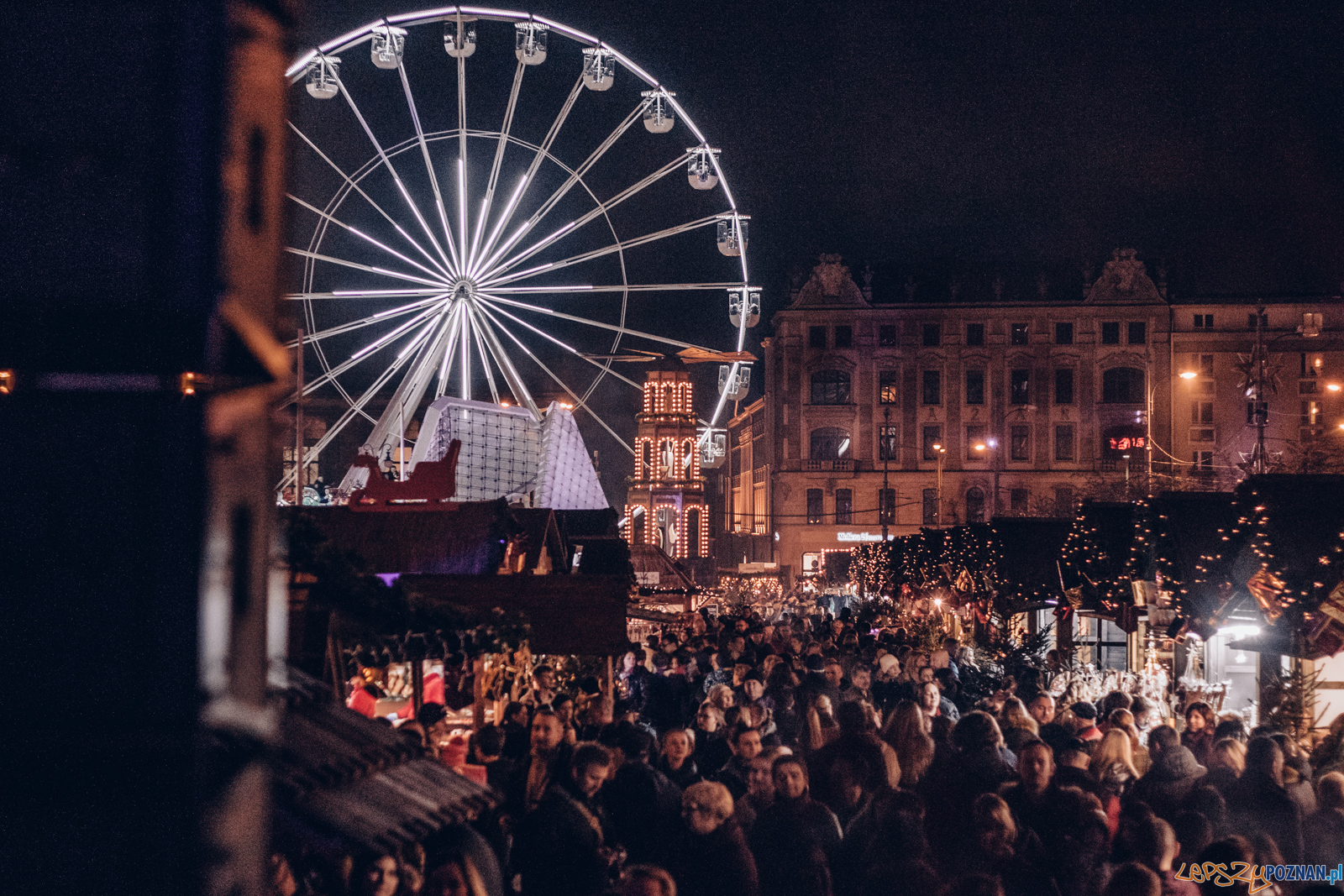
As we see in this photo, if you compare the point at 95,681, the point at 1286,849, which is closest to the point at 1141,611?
the point at 1286,849

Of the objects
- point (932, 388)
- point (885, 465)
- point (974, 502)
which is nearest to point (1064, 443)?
point (974, 502)

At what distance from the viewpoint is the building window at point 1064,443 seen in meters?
70.4

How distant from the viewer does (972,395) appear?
232 ft

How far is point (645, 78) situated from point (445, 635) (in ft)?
63.9

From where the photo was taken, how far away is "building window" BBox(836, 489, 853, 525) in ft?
228

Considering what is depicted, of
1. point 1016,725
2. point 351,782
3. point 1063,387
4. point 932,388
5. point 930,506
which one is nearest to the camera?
point 351,782

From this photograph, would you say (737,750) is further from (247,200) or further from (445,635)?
(247,200)

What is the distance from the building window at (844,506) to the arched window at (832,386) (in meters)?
5.71

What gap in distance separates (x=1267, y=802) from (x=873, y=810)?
2515 mm

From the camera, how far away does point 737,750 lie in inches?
310

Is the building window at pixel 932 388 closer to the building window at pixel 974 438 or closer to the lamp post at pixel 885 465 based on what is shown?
the building window at pixel 974 438

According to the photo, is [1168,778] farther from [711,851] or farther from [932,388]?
[932,388]

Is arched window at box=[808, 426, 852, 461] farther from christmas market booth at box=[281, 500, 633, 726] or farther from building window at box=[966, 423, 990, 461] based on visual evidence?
christmas market booth at box=[281, 500, 633, 726]

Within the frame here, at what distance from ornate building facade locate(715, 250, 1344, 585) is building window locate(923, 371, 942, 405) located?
0.11m
